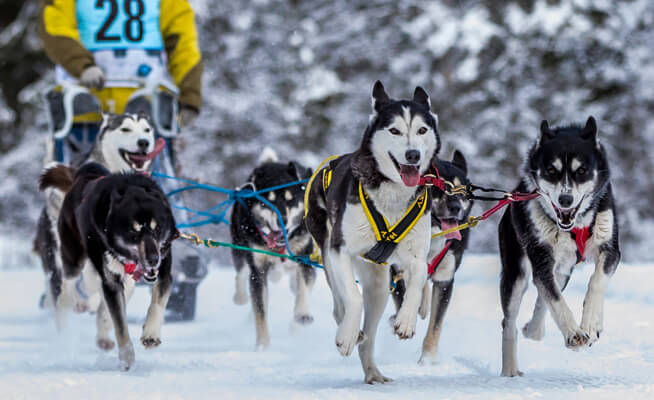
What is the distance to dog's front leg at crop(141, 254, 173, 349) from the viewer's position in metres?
3.43

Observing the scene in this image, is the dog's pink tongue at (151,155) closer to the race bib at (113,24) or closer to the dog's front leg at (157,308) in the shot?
the dog's front leg at (157,308)

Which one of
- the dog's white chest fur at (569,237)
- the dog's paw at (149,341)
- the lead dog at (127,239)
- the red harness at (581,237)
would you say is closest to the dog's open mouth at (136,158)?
the lead dog at (127,239)

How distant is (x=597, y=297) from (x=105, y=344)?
2.38 m

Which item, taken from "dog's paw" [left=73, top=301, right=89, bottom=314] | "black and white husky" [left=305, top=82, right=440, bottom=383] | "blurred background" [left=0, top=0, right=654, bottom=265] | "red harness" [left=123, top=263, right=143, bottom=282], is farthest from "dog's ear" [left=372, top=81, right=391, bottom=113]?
"blurred background" [left=0, top=0, right=654, bottom=265]

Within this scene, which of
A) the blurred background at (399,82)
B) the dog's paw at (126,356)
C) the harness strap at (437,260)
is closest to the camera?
the dog's paw at (126,356)

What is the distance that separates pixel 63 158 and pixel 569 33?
41.8 feet

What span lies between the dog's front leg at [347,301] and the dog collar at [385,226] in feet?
0.35

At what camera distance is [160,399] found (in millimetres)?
2631

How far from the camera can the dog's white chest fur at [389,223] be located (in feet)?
9.87

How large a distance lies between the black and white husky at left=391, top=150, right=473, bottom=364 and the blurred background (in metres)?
10.7

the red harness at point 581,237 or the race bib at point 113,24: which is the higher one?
the race bib at point 113,24

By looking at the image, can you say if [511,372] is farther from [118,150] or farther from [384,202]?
[118,150]

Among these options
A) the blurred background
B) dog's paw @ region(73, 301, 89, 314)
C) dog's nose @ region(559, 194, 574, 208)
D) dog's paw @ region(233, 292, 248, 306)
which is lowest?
dog's paw @ region(73, 301, 89, 314)

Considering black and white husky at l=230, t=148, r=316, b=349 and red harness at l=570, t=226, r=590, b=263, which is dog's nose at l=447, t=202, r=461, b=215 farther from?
black and white husky at l=230, t=148, r=316, b=349
